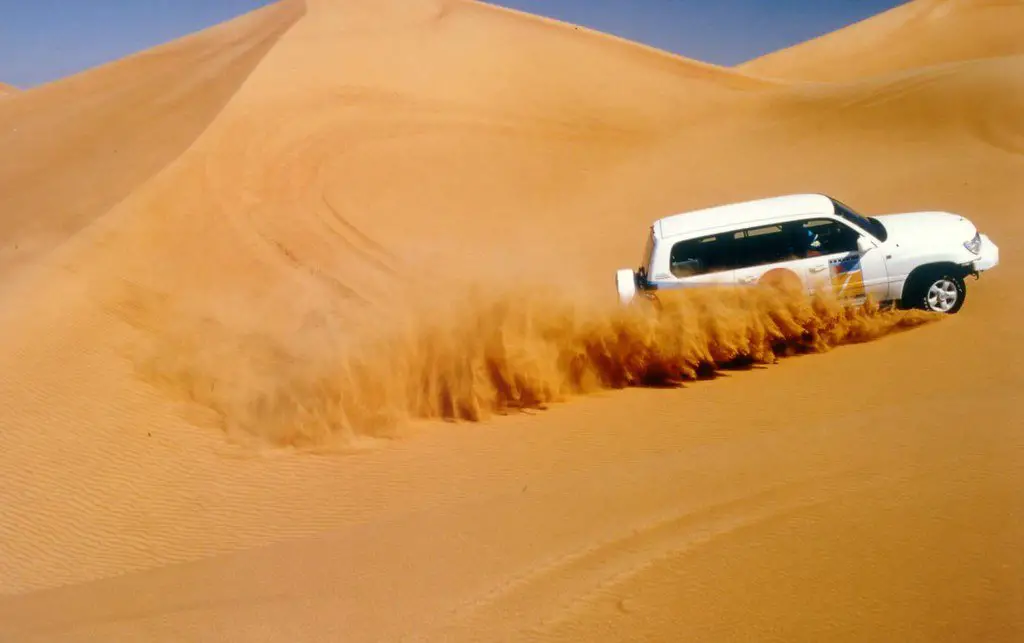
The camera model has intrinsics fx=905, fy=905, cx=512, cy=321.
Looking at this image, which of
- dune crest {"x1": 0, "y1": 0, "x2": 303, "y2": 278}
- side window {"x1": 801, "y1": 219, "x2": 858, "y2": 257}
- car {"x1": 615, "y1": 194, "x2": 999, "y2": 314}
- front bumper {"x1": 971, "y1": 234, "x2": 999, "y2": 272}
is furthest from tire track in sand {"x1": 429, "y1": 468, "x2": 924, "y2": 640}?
dune crest {"x1": 0, "y1": 0, "x2": 303, "y2": 278}

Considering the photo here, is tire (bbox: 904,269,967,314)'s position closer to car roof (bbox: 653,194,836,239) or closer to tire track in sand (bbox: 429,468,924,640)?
car roof (bbox: 653,194,836,239)

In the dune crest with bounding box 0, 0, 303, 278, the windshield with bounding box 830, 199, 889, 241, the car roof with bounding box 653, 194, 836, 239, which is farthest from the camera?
the dune crest with bounding box 0, 0, 303, 278

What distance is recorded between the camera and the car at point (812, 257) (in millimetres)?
9430

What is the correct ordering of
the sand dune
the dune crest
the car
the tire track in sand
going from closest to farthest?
the tire track in sand
the car
the dune crest
the sand dune

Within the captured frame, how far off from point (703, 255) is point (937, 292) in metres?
2.57

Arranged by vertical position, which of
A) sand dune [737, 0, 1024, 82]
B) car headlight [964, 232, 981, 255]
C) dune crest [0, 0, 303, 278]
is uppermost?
sand dune [737, 0, 1024, 82]

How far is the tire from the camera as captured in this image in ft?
31.3

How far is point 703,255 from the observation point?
31.1ft

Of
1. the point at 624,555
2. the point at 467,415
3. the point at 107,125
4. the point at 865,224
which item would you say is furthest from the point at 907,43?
the point at 624,555

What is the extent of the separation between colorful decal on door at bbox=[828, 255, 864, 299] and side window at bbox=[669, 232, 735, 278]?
106 centimetres

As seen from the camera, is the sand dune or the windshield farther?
the sand dune

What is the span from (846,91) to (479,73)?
988 cm

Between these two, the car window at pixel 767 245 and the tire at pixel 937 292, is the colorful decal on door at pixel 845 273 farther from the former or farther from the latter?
the tire at pixel 937 292

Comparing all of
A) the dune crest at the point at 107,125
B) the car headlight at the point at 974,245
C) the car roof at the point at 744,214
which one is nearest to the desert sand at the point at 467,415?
the dune crest at the point at 107,125
